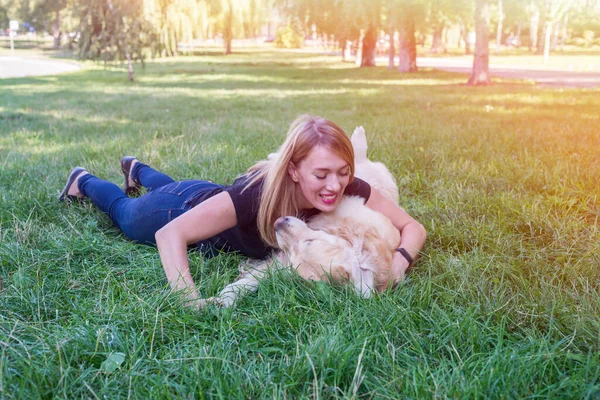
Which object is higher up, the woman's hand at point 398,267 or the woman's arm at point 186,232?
the woman's arm at point 186,232

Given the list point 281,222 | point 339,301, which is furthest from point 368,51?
point 339,301

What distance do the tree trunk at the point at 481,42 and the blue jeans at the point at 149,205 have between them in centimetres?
1389

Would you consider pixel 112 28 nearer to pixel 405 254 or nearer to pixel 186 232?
pixel 186 232

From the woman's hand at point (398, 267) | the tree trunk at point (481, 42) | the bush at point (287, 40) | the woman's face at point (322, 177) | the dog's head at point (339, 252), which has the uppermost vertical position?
the bush at point (287, 40)

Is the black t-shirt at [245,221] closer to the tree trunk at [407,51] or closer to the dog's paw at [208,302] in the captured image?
the dog's paw at [208,302]

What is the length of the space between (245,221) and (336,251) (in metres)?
0.63

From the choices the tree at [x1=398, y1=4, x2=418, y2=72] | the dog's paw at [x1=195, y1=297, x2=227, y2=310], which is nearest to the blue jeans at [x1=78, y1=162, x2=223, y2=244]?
the dog's paw at [x1=195, y1=297, x2=227, y2=310]

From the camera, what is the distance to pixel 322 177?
3.14 m

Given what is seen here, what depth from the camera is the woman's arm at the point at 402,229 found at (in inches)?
124

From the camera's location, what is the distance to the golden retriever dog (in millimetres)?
2920

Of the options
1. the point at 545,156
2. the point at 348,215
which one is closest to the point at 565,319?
the point at 348,215

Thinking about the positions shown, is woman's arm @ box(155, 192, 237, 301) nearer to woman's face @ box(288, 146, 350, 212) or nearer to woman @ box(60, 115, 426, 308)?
woman @ box(60, 115, 426, 308)

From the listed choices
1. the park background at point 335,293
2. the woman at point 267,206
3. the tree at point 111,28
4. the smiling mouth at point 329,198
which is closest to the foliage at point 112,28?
the tree at point 111,28


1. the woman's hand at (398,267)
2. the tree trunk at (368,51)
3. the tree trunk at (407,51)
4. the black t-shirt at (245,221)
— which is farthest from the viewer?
the tree trunk at (368,51)
